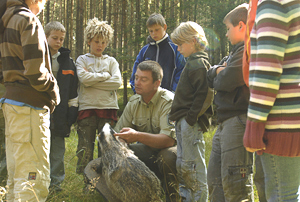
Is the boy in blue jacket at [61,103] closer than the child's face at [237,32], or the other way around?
the child's face at [237,32]

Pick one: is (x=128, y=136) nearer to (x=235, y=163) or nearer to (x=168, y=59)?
(x=235, y=163)

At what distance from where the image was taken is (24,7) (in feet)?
8.07

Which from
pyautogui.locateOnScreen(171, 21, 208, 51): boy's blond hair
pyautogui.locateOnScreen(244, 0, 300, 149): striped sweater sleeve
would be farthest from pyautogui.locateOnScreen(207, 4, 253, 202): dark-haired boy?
pyautogui.locateOnScreen(244, 0, 300, 149): striped sweater sleeve

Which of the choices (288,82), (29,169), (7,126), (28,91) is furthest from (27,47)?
(288,82)

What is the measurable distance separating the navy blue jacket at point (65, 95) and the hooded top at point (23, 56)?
3.94 feet

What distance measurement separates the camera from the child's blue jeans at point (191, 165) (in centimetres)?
268

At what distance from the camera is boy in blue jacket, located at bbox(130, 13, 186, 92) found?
4.37 m

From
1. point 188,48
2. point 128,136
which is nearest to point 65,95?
point 128,136

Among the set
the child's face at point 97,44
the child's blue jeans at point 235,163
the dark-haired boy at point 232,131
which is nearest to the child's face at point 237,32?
the dark-haired boy at point 232,131

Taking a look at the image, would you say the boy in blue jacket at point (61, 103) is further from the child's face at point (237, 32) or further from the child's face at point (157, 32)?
the child's face at point (237, 32)

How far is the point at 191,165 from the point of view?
2.71 meters

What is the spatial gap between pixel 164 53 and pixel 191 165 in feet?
7.65

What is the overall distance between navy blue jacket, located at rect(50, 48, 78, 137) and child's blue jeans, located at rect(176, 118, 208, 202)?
1798 millimetres

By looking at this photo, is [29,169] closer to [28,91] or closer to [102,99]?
[28,91]
